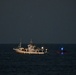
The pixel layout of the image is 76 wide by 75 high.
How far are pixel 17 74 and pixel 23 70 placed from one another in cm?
Result: 1335

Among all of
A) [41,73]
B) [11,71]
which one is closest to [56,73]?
[41,73]

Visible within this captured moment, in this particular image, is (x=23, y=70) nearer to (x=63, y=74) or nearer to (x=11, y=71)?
(x=11, y=71)

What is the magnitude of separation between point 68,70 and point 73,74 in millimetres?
11764

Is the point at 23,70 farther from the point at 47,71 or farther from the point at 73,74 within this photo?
the point at 73,74

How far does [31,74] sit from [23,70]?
1135cm

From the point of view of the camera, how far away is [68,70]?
140 metres

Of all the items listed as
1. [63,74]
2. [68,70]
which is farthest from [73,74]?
[68,70]

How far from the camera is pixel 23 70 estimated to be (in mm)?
138875

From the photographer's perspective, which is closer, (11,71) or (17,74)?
(17,74)

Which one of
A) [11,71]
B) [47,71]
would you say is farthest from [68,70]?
[11,71]

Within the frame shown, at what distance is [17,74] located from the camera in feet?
412

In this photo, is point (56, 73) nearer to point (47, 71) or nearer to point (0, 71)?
point (47, 71)

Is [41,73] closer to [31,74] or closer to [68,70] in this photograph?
[31,74]

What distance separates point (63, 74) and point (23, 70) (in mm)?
15090
